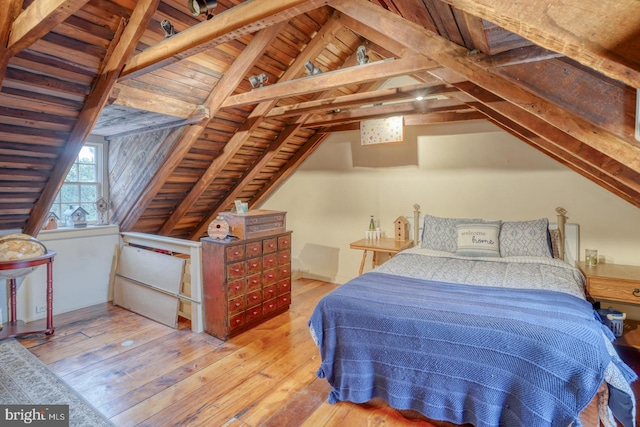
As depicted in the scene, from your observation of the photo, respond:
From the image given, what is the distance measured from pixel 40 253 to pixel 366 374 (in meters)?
2.99

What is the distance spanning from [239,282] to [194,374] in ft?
2.96

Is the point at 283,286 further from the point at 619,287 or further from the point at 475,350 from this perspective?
the point at 619,287

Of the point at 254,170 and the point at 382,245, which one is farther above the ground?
the point at 254,170

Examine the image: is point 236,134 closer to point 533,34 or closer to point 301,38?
point 301,38

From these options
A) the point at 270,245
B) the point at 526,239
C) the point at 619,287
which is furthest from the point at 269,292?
the point at 619,287

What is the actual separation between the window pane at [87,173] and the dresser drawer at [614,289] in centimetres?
523

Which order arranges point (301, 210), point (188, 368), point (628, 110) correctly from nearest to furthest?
point (628, 110), point (188, 368), point (301, 210)

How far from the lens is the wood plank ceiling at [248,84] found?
973 mm

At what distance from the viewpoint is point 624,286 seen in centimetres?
264

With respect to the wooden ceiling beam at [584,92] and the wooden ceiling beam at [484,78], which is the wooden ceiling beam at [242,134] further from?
the wooden ceiling beam at [584,92]

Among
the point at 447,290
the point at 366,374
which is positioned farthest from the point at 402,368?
the point at 447,290

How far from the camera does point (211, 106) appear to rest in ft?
10.1

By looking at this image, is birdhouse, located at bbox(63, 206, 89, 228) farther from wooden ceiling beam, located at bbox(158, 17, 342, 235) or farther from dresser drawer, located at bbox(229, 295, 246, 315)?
dresser drawer, located at bbox(229, 295, 246, 315)

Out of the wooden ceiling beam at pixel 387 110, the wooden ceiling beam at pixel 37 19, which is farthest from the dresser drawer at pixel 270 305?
the wooden ceiling beam at pixel 37 19
